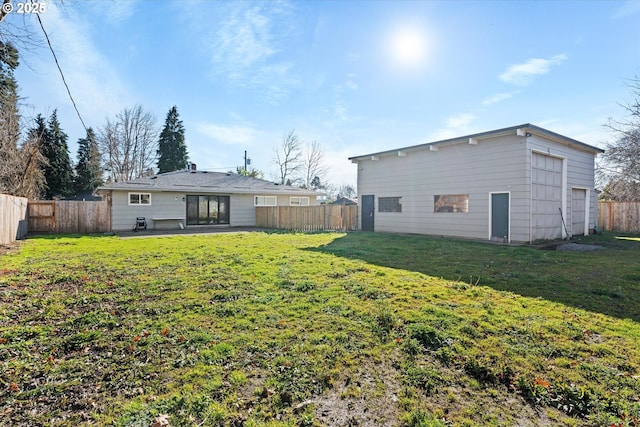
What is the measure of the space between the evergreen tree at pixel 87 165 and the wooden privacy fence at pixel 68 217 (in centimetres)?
1900

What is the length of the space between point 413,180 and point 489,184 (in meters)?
3.25

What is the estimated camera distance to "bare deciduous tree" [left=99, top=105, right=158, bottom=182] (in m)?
29.7

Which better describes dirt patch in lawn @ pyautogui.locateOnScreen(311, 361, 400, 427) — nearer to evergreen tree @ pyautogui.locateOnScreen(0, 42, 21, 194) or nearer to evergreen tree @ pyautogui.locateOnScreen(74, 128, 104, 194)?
evergreen tree @ pyautogui.locateOnScreen(0, 42, 21, 194)

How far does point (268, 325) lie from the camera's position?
3.44 meters

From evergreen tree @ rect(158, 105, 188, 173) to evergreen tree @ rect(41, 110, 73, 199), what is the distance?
7.82 meters

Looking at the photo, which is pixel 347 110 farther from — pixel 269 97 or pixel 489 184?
pixel 489 184

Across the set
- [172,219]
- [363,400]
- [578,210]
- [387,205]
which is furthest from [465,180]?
[172,219]

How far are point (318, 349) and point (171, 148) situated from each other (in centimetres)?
3485

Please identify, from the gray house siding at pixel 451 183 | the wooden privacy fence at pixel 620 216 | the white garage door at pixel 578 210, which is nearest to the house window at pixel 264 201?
the gray house siding at pixel 451 183

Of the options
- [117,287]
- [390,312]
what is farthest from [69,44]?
[390,312]

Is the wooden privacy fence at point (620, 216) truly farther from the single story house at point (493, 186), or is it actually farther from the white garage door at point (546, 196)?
the white garage door at point (546, 196)

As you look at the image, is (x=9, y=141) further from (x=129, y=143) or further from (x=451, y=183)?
(x=451, y=183)

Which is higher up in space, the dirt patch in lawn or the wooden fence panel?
the wooden fence panel

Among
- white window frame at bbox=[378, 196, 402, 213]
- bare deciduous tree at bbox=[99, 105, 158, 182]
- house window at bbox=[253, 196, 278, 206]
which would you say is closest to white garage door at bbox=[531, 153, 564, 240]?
white window frame at bbox=[378, 196, 402, 213]
